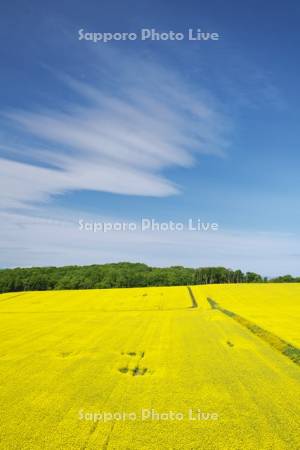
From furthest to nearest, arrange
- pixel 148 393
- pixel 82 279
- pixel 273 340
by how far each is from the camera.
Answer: pixel 82 279, pixel 273 340, pixel 148 393

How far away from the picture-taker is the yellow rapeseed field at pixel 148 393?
11.5m

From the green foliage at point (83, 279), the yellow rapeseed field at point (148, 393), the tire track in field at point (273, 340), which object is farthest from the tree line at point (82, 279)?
the yellow rapeseed field at point (148, 393)

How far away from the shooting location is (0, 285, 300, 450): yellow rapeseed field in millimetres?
11492

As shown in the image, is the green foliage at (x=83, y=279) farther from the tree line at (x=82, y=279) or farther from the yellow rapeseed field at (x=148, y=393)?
the yellow rapeseed field at (x=148, y=393)

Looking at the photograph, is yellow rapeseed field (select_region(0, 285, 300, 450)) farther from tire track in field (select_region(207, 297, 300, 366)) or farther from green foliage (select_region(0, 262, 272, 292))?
green foliage (select_region(0, 262, 272, 292))

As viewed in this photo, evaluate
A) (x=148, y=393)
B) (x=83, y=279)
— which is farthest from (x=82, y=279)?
(x=148, y=393)

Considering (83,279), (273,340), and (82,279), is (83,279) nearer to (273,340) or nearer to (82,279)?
(82,279)

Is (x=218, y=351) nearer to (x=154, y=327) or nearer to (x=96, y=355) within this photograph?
(x=96, y=355)

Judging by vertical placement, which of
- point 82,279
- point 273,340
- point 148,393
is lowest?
point 148,393

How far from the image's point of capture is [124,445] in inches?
433

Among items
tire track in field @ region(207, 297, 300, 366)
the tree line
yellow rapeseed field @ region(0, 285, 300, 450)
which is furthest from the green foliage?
yellow rapeseed field @ region(0, 285, 300, 450)

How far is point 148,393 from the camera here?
15.8 meters

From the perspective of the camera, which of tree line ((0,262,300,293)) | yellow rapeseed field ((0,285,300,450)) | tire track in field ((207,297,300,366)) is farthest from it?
tree line ((0,262,300,293))

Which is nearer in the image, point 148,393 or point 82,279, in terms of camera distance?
point 148,393
